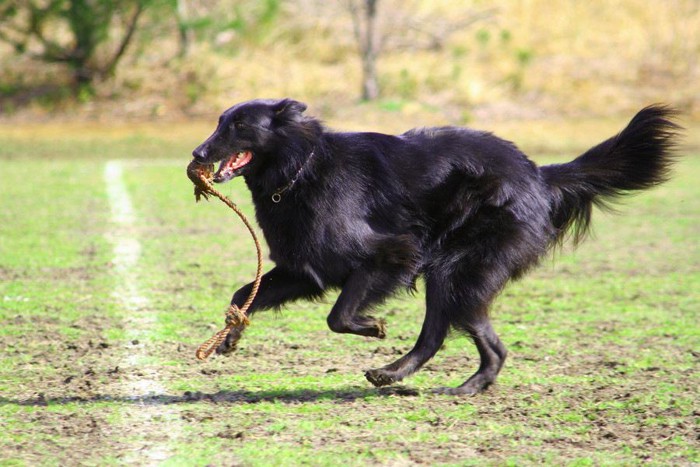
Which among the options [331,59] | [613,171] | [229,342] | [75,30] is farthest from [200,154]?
[331,59]

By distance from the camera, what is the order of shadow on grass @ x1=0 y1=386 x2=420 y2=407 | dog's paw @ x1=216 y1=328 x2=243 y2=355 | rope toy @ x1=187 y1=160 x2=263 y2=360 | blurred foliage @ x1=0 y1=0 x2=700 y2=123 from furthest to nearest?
blurred foliage @ x1=0 y1=0 x2=700 y2=123
dog's paw @ x1=216 y1=328 x2=243 y2=355
rope toy @ x1=187 y1=160 x2=263 y2=360
shadow on grass @ x1=0 y1=386 x2=420 y2=407

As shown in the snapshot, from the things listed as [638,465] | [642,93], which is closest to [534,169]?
[638,465]

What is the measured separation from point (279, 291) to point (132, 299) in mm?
2355

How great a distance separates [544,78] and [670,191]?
11121mm

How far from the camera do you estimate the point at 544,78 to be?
969 inches

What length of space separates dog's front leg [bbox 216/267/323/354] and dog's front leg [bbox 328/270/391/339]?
21 centimetres

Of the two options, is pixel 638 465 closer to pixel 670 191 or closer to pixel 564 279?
pixel 564 279

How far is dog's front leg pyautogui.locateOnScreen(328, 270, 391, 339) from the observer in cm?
468

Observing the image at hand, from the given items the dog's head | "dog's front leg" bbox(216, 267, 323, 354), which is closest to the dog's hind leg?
"dog's front leg" bbox(216, 267, 323, 354)

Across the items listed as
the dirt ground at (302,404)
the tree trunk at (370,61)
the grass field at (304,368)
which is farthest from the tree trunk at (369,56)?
the dirt ground at (302,404)

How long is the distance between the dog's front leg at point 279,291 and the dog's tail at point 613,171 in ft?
4.33

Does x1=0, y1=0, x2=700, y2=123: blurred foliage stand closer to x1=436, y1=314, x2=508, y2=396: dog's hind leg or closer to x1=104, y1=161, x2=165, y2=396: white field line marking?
x1=104, y1=161, x2=165, y2=396: white field line marking

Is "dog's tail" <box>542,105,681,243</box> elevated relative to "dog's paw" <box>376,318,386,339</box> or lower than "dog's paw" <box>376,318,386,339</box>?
elevated

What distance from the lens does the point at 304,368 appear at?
521 centimetres
